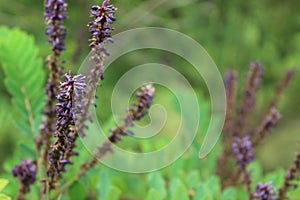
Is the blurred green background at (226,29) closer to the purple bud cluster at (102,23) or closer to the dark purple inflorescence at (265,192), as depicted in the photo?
the dark purple inflorescence at (265,192)

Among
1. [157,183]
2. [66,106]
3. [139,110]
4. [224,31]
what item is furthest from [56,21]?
[224,31]

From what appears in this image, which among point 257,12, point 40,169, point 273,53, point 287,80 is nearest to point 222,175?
point 287,80

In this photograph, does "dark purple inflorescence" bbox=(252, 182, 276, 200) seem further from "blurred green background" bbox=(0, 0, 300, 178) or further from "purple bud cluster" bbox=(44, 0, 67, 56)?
"blurred green background" bbox=(0, 0, 300, 178)

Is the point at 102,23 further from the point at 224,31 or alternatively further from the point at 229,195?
the point at 224,31

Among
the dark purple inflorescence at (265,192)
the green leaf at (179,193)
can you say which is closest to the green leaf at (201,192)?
the green leaf at (179,193)

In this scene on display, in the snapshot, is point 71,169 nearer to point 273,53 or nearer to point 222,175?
point 222,175
